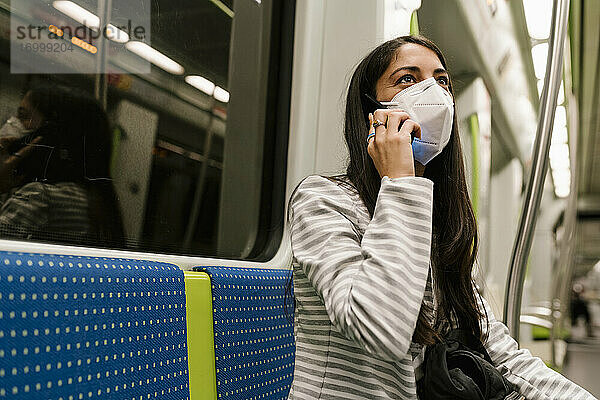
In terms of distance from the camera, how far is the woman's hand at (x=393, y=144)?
104cm

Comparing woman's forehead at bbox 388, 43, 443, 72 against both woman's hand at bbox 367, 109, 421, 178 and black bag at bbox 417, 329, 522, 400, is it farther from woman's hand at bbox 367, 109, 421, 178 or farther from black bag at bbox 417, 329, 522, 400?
black bag at bbox 417, 329, 522, 400

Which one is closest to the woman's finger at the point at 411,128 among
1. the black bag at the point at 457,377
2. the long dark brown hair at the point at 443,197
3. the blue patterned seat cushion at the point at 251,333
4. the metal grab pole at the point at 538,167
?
the long dark brown hair at the point at 443,197

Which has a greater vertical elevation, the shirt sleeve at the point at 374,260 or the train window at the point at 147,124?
the train window at the point at 147,124

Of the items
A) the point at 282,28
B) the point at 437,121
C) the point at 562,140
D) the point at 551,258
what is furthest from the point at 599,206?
the point at 437,121

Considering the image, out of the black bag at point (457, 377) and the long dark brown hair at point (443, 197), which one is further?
the long dark brown hair at point (443, 197)

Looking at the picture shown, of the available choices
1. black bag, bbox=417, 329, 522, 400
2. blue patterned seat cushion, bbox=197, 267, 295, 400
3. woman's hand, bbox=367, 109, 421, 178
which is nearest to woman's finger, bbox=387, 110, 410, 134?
woman's hand, bbox=367, 109, 421, 178

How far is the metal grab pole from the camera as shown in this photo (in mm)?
2012

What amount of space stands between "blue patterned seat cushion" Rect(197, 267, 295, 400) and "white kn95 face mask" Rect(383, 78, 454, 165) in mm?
504

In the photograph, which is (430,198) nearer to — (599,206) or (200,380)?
(200,380)

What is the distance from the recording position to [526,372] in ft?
4.11

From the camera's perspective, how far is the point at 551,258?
13.9 ft


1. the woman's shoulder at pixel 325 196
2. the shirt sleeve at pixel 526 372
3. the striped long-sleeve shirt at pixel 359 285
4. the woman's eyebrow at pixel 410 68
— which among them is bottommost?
the shirt sleeve at pixel 526 372

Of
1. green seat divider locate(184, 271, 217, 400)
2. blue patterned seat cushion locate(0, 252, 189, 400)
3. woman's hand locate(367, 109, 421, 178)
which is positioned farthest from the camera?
green seat divider locate(184, 271, 217, 400)

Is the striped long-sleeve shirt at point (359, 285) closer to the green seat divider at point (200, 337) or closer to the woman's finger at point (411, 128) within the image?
the woman's finger at point (411, 128)
